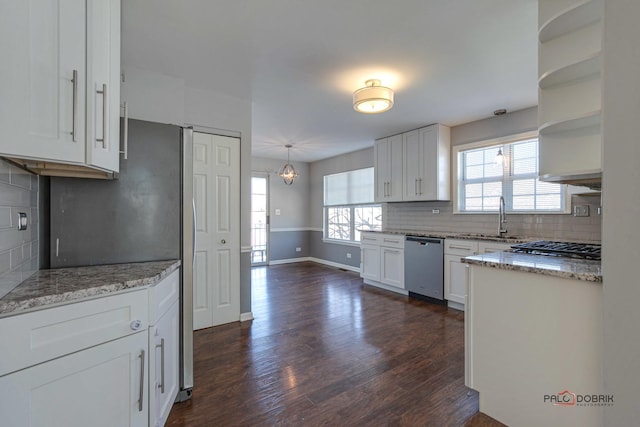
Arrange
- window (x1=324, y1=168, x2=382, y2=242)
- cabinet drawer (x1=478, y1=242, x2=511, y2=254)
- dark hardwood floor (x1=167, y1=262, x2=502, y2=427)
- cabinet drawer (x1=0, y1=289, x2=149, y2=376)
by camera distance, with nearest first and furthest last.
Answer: cabinet drawer (x1=0, y1=289, x2=149, y2=376) < dark hardwood floor (x1=167, y1=262, x2=502, y2=427) < cabinet drawer (x1=478, y1=242, x2=511, y2=254) < window (x1=324, y1=168, x2=382, y2=242)

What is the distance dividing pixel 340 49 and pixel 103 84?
1.67 meters

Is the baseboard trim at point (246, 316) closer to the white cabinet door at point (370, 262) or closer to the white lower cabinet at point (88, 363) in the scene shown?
the white lower cabinet at point (88, 363)

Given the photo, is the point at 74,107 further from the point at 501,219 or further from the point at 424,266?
the point at 501,219

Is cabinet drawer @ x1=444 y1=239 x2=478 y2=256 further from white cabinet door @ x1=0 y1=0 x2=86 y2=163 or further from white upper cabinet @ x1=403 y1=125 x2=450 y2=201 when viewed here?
white cabinet door @ x1=0 y1=0 x2=86 y2=163

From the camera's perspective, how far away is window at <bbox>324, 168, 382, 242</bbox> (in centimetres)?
600

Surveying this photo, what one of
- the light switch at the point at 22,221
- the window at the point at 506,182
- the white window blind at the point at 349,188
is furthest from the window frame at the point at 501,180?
the light switch at the point at 22,221

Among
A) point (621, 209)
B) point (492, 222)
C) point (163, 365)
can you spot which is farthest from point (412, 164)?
point (163, 365)

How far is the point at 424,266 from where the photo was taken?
4074 millimetres

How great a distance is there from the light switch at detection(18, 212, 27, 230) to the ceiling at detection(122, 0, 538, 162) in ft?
4.59

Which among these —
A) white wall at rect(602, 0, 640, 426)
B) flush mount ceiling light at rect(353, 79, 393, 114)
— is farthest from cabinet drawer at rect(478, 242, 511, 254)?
white wall at rect(602, 0, 640, 426)

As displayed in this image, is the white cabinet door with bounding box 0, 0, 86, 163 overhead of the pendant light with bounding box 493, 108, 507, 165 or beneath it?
beneath

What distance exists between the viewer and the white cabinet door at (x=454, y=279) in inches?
145

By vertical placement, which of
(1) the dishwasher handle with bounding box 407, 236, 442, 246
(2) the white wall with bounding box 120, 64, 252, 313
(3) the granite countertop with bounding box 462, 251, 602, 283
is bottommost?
(1) the dishwasher handle with bounding box 407, 236, 442, 246

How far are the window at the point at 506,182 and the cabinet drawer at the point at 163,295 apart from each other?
386 cm
